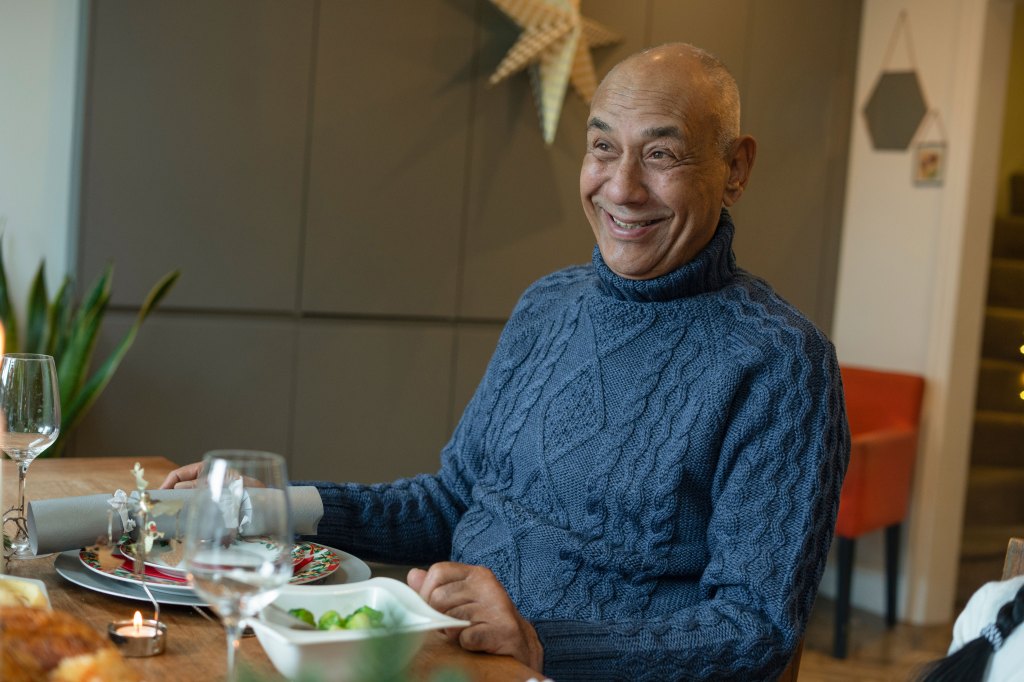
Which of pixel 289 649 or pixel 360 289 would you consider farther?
pixel 360 289

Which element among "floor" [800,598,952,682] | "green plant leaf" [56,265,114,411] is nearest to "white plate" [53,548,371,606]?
"green plant leaf" [56,265,114,411]

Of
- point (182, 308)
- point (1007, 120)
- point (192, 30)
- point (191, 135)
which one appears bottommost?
point (182, 308)

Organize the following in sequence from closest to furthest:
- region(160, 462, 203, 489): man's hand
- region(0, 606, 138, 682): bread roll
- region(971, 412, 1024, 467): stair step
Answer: region(0, 606, 138, 682): bread roll < region(160, 462, 203, 489): man's hand < region(971, 412, 1024, 467): stair step

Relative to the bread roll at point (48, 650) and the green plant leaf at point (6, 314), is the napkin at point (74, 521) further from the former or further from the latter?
the green plant leaf at point (6, 314)

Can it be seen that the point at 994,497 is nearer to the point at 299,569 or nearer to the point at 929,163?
the point at 929,163

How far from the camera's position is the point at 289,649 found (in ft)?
3.08

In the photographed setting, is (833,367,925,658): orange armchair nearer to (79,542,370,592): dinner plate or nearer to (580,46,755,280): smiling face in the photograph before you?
(580,46,755,280): smiling face

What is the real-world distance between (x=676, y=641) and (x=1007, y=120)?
6.53 m

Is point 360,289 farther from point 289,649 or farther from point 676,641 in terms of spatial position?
point 289,649

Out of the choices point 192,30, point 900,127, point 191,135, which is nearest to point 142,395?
point 191,135

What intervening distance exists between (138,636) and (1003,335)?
5.37 metres

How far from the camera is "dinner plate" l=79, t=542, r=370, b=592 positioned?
120 cm

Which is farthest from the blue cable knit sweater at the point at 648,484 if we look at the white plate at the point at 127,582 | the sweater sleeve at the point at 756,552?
the white plate at the point at 127,582

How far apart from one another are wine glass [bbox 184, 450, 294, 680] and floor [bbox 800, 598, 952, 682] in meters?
3.12
